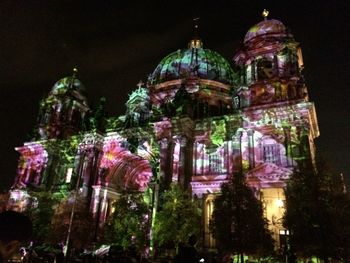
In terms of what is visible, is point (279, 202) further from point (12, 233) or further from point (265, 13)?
point (12, 233)

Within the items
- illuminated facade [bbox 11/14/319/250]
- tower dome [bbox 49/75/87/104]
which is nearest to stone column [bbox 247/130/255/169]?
illuminated facade [bbox 11/14/319/250]

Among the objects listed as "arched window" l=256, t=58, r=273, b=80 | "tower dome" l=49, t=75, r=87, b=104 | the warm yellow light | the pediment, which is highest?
"tower dome" l=49, t=75, r=87, b=104

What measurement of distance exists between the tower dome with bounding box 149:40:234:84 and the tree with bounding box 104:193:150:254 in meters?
23.1

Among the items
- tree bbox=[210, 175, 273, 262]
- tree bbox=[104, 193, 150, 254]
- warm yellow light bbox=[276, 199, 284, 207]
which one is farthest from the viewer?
warm yellow light bbox=[276, 199, 284, 207]

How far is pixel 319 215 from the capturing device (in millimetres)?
22094

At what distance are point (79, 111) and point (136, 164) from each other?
15848 mm

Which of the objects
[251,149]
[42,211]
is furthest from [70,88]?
[251,149]

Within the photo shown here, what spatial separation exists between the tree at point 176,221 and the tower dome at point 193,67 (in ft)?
84.9

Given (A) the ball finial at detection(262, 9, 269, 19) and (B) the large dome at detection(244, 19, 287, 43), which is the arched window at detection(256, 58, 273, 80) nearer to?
(B) the large dome at detection(244, 19, 287, 43)

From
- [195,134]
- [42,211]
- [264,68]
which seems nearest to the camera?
[42,211]

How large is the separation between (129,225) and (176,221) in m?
6.77

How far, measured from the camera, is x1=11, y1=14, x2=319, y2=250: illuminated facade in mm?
33094

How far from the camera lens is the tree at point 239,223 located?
79.0 feet

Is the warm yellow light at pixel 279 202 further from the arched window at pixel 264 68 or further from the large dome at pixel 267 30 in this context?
the large dome at pixel 267 30
